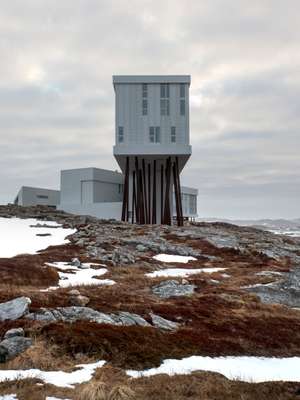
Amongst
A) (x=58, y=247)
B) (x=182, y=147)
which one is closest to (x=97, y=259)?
(x=58, y=247)

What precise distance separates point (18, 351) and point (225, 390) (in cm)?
490

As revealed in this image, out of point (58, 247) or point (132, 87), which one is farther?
point (132, 87)

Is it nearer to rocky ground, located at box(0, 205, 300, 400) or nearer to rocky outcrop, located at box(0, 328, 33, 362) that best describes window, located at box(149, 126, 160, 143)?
rocky ground, located at box(0, 205, 300, 400)

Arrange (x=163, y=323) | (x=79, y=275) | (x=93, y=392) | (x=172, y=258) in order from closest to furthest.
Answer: (x=93, y=392) → (x=163, y=323) → (x=79, y=275) → (x=172, y=258)

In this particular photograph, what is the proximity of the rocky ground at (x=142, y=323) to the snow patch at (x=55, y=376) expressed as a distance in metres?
0.23

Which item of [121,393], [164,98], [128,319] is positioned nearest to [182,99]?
[164,98]

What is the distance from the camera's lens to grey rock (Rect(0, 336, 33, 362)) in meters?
8.95

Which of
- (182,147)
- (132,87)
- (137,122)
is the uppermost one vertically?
(132,87)

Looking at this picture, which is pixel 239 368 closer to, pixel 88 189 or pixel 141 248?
pixel 141 248

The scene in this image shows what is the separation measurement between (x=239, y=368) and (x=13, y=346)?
5.75 metres

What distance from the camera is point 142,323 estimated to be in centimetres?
1211

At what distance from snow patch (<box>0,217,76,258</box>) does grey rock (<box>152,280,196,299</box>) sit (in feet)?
41.0

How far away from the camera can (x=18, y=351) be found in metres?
9.12

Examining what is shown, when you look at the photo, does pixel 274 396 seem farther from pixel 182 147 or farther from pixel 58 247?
pixel 182 147
